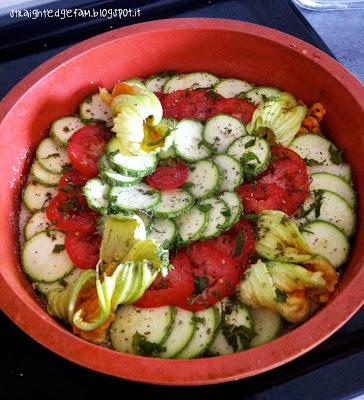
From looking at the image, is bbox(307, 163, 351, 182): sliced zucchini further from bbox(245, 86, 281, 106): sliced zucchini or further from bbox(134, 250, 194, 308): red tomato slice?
bbox(134, 250, 194, 308): red tomato slice

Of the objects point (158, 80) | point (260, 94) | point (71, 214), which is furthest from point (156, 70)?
point (71, 214)

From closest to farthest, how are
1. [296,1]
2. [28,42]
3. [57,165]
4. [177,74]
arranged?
1. [57,165]
2. [177,74]
3. [28,42]
4. [296,1]

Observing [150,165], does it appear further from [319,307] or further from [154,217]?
[319,307]

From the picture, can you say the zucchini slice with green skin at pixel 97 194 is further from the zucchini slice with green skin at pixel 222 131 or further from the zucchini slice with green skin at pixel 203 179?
the zucchini slice with green skin at pixel 222 131

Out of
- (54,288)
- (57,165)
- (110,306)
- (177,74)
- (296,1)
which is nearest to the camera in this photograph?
(110,306)

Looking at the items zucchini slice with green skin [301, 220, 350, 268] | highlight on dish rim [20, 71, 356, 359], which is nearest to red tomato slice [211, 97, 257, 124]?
highlight on dish rim [20, 71, 356, 359]

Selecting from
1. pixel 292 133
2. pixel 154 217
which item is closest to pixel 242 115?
pixel 292 133
